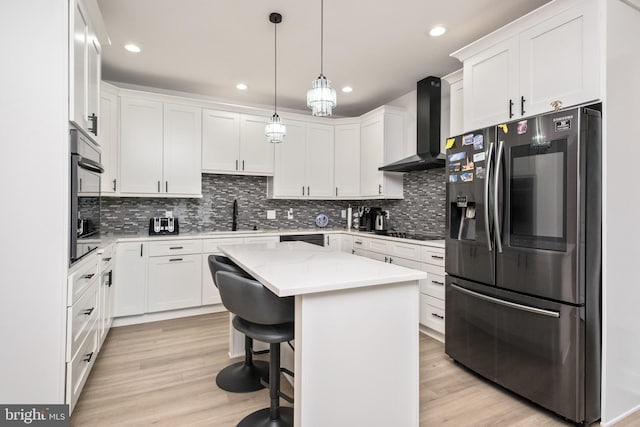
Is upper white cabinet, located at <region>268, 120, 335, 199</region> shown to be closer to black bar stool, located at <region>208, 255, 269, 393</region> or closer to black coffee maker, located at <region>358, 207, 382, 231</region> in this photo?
black coffee maker, located at <region>358, 207, 382, 231</region>

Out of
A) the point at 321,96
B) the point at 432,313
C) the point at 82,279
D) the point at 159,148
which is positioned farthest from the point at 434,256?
the point at 159,148

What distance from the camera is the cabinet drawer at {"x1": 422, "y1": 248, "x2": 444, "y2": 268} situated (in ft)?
9.87

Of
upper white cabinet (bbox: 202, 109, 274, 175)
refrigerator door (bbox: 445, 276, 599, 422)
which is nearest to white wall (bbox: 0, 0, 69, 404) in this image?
upper white cabinet (bbox: 202, 109, 274, 175)

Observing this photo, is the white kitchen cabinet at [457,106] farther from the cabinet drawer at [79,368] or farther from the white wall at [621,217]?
the cabinet drawer at [79,368]

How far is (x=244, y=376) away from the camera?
2340mm

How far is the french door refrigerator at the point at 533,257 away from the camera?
1.80 meters

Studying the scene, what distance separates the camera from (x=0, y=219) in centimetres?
160

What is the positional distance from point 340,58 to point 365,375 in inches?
111

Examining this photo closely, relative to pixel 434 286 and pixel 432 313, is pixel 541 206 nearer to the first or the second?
pixel 434 286

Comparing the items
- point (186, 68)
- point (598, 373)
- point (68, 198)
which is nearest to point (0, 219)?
point (68, 198)

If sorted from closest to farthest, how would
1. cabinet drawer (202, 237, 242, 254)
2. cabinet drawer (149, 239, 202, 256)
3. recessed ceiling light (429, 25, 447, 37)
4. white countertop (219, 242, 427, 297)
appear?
white countertop (219, 242, 427, 297) < recessed ceiling light (429, 25, 447, 37) < cabinet drawer (149, 239, 202, 256) < cabinet drawer (202, 237, 242, 254)

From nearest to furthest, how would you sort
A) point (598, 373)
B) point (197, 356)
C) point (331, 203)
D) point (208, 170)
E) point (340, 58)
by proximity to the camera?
point (598, 373) < point (197, 356) < point (340, 58) < point (208, 170) < point (331, 203)

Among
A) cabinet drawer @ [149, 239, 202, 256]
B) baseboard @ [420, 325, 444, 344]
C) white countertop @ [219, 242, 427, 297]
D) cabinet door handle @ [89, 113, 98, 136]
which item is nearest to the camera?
white countertop @ [219, 242, 427, 297]

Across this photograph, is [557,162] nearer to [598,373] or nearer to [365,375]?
[598,373]
